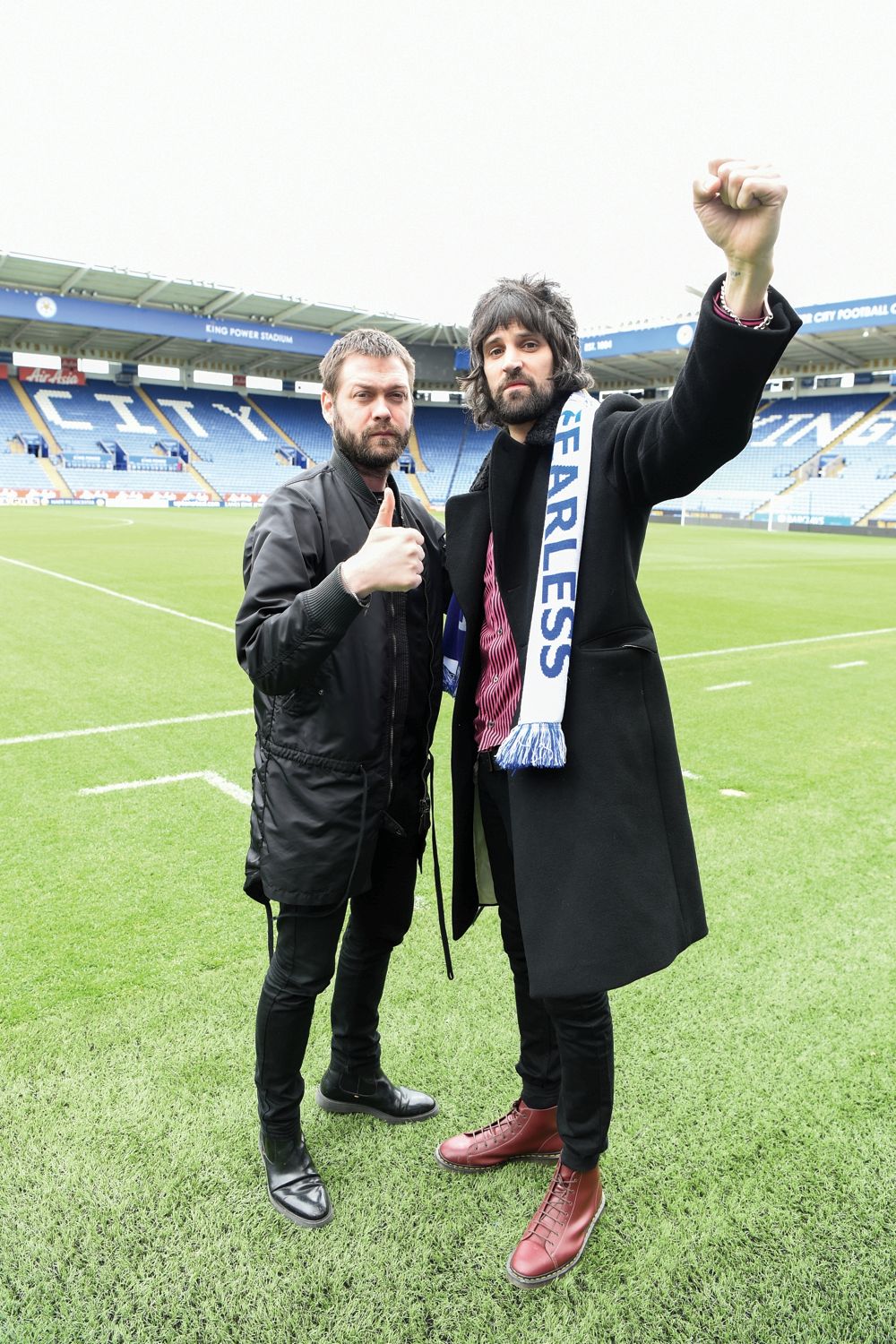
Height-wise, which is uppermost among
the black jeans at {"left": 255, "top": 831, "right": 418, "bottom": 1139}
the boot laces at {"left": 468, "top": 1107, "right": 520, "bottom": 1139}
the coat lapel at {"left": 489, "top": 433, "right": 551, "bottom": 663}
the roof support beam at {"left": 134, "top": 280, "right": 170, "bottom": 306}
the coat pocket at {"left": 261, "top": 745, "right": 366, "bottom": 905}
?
the roof support beam at {"left": 134, "top": 280, "right": 170, "bottom": 306}

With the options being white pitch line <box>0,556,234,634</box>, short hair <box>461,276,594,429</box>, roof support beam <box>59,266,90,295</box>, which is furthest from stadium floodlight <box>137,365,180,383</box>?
short hair <box>461,276,594,429</box>

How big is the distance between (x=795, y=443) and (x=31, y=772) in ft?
150

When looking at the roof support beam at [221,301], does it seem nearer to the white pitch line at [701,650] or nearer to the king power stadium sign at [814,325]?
the king power stadium sign at [814,325]

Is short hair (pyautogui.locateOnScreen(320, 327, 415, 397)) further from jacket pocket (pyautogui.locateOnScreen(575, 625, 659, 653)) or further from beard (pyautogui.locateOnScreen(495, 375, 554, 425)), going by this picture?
jacket pocket (pyautogui.locateOnScreen(575, 625, 659, 653))

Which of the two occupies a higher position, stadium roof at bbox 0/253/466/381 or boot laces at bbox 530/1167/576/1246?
stadium roof at bbox 0/253/466/381

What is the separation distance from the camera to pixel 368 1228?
79.5 inches

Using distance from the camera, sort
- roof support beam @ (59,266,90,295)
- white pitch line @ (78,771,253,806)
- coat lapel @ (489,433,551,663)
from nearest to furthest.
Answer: coat lapel @ (489,433,551,663)
white pitch line @ (78,771,253,806)
roof support beam @ (59,266,90,295)

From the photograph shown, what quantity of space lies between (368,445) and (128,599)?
997 centimetres

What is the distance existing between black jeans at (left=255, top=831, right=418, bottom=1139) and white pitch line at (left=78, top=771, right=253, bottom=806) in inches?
90.7

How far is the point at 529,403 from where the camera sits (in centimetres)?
190

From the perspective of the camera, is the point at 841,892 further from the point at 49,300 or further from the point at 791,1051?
the point at 49,300

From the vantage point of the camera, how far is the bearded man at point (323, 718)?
203 cm

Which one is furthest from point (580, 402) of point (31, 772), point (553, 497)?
point (31, 772)

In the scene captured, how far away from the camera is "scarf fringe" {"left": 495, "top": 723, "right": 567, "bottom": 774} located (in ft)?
5.83
